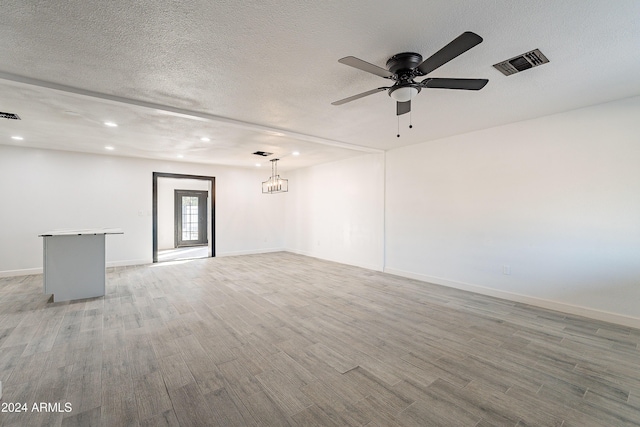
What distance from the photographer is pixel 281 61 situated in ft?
8.08

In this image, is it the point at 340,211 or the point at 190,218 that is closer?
the point at 340,211

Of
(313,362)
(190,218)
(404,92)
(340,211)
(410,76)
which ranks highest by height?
(410,76)

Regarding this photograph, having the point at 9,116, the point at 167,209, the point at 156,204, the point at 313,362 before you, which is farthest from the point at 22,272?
the point at 313,362

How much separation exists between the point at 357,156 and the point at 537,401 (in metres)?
5.53

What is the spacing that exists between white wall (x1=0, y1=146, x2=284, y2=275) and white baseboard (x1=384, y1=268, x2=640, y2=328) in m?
5.90

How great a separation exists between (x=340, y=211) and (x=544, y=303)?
4.52 m

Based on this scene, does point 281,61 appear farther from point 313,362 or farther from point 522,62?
point 313,362

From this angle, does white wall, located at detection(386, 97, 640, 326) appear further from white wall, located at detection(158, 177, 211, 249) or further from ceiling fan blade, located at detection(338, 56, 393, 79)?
white wall, located at detection(158, 177, 211, 249)

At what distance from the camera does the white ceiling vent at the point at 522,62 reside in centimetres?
237

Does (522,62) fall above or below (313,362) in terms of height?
above

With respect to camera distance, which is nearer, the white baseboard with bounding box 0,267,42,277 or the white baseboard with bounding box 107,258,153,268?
the white baseboard with bounding box 0,267,42,277

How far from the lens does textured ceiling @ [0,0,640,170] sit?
1.87 metres

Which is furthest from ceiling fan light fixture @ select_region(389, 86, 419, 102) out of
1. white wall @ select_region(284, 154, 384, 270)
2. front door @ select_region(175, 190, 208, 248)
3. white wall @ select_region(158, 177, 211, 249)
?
front door @ select_region(175, 190, 208, 248)

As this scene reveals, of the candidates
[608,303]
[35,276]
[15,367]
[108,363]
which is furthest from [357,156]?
[35,276]
